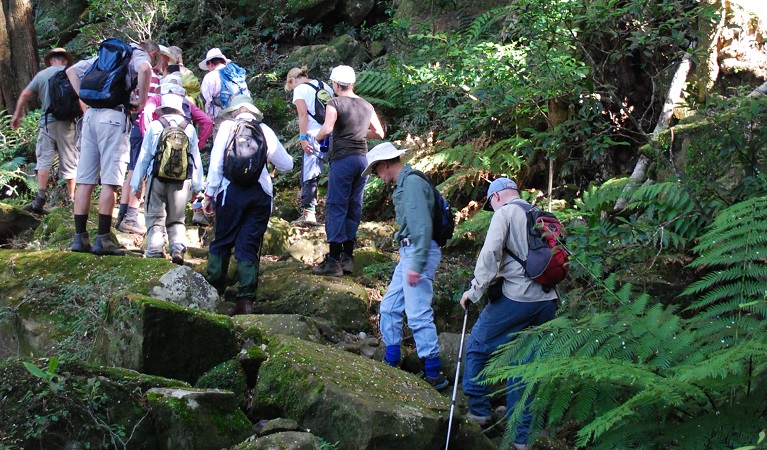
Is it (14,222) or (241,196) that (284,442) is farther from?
(14,222)

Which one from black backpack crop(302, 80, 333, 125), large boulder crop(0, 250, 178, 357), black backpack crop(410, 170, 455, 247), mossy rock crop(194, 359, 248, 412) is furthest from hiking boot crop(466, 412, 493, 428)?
black backpack crop(302, 80, 333, 125)

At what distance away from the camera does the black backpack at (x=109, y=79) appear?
7309 millimetres

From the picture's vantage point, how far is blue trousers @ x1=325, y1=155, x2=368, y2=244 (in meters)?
8.05

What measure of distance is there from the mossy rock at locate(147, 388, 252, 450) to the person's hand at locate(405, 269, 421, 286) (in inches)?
71.8

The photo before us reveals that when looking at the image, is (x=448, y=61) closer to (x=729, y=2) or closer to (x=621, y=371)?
(x=729, y=2)

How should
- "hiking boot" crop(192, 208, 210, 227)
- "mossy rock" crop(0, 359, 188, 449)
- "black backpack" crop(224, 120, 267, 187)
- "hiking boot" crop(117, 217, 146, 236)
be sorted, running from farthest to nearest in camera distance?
"hiking boot" crop(192, 208, 210, 227)
"hiking boot" crop(117, 217, 146, 236)
"black backpack" crop(224, 120, 267, 187)
"mossy rock" crop(0, 359, 188, 449)

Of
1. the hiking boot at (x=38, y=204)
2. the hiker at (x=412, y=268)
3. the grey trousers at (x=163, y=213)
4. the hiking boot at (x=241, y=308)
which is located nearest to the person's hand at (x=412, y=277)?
the hiker at (x=412, y=268)

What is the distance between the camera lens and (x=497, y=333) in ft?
17.9

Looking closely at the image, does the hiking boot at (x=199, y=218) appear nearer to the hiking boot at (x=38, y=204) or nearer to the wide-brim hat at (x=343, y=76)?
the hiking boot at (x=38, y=204)

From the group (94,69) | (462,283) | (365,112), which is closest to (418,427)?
(462,283)

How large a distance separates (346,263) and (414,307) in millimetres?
2464

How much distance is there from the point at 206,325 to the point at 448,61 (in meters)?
6.76

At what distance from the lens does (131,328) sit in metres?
5.21

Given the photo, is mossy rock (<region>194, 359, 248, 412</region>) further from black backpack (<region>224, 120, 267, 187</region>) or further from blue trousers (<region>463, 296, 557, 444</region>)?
black backpack (<region>224, 120, 267, 187</region>)
